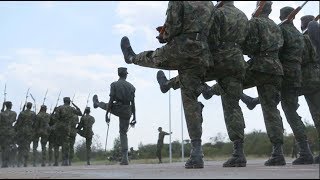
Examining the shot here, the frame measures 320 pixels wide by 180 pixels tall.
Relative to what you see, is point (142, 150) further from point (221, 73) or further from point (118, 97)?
point (221, 73)

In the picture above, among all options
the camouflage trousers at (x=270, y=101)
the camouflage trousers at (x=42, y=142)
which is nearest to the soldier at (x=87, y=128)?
the camouflage trousers at (x=42, y=142)

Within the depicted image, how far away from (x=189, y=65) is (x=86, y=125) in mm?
10939

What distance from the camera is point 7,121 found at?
1689 cm

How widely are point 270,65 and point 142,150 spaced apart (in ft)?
91.6

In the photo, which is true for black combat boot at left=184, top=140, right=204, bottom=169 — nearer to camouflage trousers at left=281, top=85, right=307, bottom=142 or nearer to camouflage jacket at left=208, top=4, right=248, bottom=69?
camouflage jacket at left=208, top=4, right=248, bottom=69

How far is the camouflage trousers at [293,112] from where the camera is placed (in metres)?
7.92

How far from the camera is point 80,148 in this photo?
108ft

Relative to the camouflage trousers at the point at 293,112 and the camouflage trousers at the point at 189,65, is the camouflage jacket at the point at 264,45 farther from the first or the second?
the camouflage trousers at the point at 189,65

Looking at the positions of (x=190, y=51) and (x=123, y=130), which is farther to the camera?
(x=123, y=130)

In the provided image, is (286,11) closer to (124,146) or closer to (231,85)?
(231,85)

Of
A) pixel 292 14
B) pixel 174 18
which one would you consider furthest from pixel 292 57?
pixel 174 18

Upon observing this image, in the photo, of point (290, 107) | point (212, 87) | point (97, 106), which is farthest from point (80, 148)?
point (290, 107)

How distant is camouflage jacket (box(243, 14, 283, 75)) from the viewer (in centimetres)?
723

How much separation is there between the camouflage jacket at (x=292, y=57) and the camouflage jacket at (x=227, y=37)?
1.30 metres
